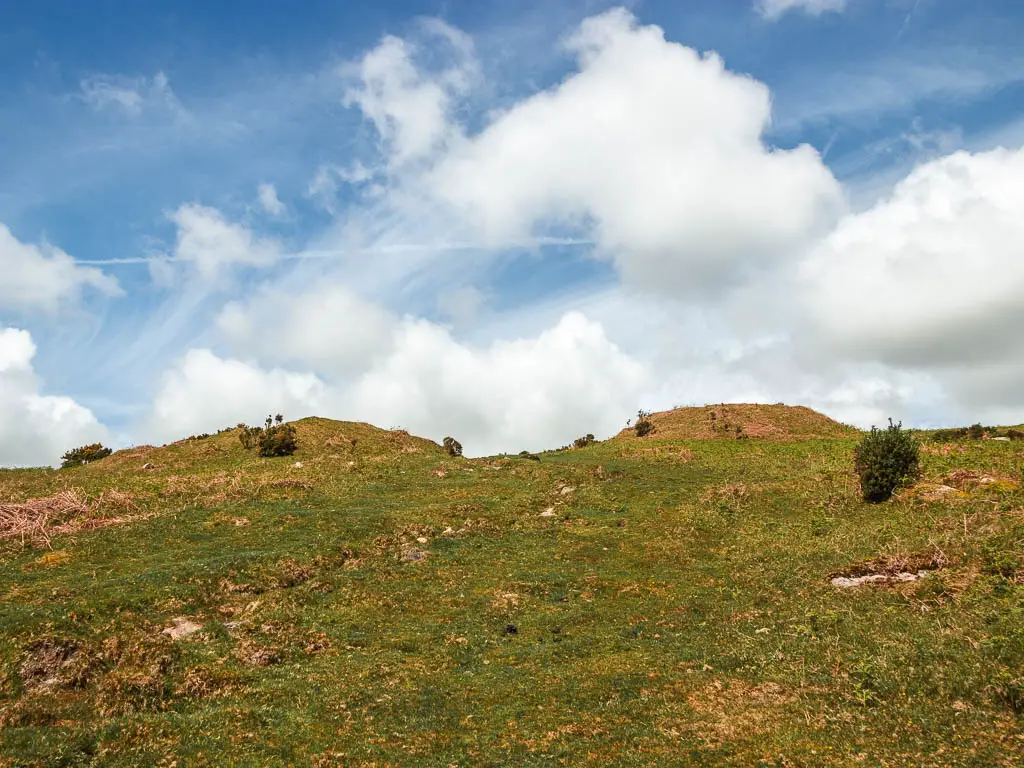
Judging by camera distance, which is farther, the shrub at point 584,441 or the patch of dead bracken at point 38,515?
the shrub at point 584,441

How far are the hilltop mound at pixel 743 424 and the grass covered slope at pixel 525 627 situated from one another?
36277 millimetres

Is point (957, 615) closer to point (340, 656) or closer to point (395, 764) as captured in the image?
point (395, 764)

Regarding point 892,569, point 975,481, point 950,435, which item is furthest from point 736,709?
point 950,435

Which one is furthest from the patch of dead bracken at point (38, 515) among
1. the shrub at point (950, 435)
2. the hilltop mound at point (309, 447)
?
the shrub at point (950, 435)

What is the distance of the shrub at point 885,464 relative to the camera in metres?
39.7

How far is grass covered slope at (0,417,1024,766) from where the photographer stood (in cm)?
1709

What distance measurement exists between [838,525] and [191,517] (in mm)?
41925

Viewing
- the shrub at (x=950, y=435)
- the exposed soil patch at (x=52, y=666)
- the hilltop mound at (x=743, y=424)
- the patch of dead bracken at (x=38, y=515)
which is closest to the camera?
the exposed soil patch at (x=52, y=666)

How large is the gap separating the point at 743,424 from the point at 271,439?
63565mm

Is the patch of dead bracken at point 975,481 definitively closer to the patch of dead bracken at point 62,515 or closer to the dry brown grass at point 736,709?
the dry brown grass at point 736,709

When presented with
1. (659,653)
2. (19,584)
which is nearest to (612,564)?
(659,653)

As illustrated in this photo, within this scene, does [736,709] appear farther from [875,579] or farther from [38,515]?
[38,515]

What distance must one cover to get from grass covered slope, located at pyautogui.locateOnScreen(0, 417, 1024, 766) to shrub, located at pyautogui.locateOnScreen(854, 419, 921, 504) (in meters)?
1.26

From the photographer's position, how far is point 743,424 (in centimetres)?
8850
